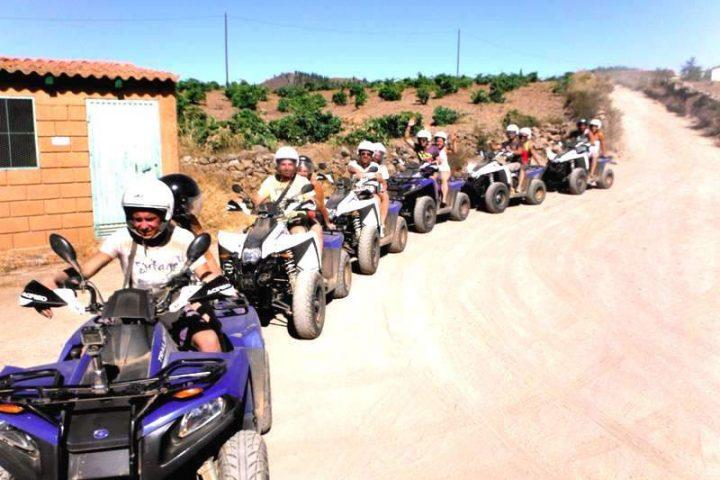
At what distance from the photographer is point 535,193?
13.5m

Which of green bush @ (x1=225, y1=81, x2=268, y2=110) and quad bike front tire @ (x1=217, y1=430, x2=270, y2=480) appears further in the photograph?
green bush @ (x1=225, y1=81, x2=268, y2=110)

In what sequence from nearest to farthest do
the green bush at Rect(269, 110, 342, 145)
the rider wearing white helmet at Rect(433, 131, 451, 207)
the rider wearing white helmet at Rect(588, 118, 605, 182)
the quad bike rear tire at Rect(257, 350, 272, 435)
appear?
the quad bike rear tire at Rect(257, 350, 272, 435) → the rider wearing white helmet at Rect(433, 131, 451, 207) → the rider wearing white helmet at Rect(588, 118, 605, 182) → the green bush at Rect(269, 110, 342, 145)

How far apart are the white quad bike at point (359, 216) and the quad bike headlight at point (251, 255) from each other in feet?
7.78

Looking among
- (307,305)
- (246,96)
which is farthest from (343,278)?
(246,96)

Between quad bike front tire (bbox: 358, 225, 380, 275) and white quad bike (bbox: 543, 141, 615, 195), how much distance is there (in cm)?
780

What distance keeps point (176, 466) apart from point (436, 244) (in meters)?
7.78

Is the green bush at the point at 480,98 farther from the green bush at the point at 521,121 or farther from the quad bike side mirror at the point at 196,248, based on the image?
the quad bike side mirror at the point at 196,248

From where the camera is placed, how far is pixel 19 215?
9.18 metres

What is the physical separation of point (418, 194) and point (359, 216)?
9.60 ft

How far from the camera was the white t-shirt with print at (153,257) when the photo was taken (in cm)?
360

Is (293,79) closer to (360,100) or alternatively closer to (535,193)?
(360,100)

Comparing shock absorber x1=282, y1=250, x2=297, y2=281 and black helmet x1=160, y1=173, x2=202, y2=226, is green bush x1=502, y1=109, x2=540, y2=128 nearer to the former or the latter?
shock absorber x1=282, y1=250, x2=297, y2=281

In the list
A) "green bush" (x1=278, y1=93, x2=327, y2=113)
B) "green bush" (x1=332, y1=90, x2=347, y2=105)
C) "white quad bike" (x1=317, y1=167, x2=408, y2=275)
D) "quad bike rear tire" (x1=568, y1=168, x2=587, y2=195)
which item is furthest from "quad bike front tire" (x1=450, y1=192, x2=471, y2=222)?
"green bush" (x1=332, y1=90, x2=347, y2=105)

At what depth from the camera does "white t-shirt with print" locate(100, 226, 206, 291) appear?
3602 mm
